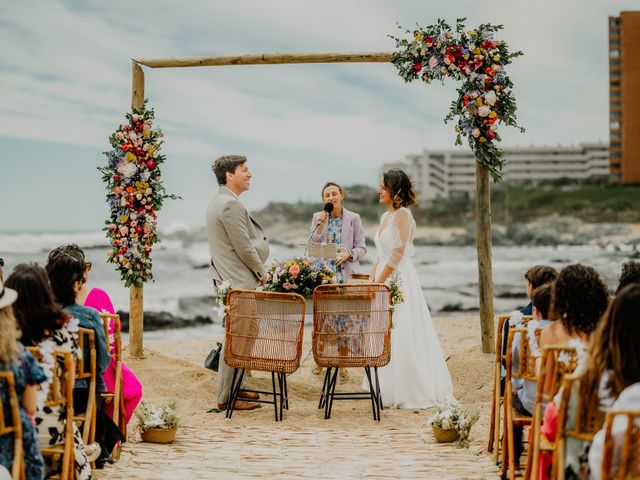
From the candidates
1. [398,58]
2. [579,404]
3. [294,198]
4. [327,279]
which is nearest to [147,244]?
[327,279]

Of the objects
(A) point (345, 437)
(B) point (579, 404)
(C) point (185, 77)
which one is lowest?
(A) point (345, 437)

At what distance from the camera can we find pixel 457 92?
7.63 m

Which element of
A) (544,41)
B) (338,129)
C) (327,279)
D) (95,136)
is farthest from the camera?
(338,129)

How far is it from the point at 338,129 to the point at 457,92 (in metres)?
41.5

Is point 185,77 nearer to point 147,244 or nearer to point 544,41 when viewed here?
point 544,41

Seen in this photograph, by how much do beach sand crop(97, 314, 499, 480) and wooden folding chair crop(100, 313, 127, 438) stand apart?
23cm

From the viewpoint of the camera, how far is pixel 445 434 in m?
5.09

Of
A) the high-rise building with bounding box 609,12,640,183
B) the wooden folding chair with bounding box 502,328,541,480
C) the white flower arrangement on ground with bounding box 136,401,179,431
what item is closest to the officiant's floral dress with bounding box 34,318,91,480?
the white flower arrangement on ground with bounding box 136,401,179,431

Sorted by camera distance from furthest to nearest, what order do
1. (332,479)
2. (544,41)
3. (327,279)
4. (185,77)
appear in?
1. (185,77)
2. (544,41)
3. (327,279)
4. (332,479)

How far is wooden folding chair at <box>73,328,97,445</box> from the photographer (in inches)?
157

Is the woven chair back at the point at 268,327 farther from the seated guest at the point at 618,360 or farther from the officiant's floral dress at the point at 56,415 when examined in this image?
the seated guest at the point at 618,360

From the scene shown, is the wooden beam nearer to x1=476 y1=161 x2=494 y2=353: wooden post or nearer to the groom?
x1=476 y1=161 x2=494 y2=353: wooden post

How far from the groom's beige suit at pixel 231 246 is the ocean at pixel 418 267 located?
15881 mm

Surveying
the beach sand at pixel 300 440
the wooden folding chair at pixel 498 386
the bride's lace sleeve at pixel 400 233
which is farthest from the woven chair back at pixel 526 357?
the bride's lace sleeve at pixel 400 233
